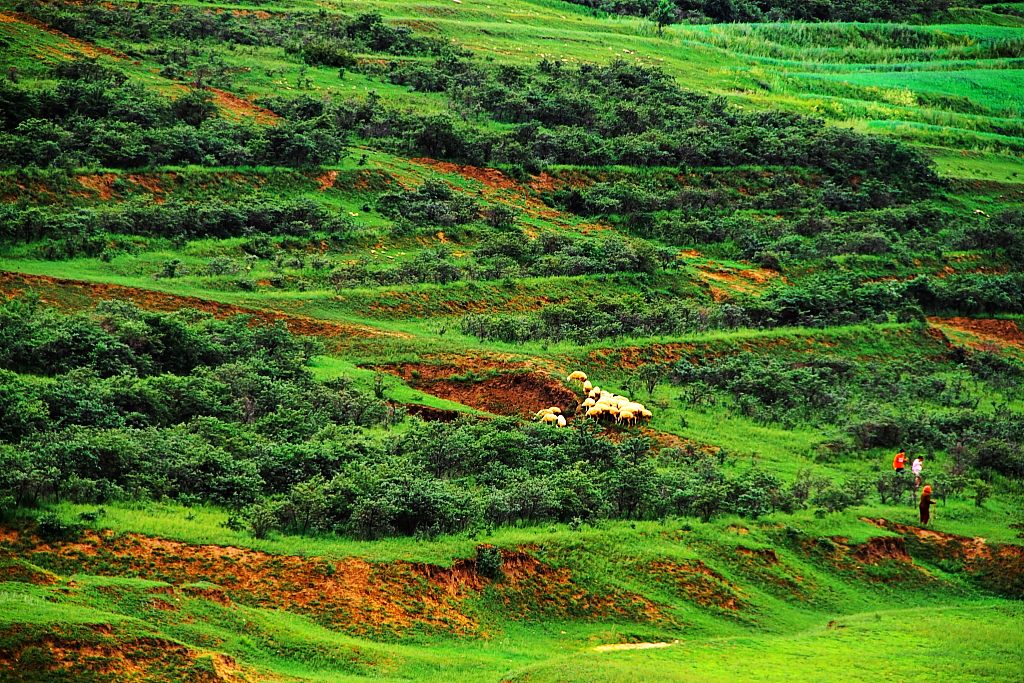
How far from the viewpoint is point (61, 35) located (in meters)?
56.8

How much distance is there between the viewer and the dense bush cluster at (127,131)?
43.8 metres

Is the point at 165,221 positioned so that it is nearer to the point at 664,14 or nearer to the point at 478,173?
the point at 478,173

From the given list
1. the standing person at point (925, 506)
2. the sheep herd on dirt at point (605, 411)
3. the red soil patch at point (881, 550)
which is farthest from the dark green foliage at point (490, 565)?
the standing person at point (925, 506)

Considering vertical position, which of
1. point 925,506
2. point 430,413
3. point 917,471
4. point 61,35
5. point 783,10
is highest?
point 783,10

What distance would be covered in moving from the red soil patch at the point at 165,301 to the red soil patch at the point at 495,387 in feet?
8.17

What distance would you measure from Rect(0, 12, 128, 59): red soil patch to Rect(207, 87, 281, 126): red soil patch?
5756mm

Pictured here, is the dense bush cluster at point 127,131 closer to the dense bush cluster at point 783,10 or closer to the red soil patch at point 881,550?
the red soil patch at point 881,550

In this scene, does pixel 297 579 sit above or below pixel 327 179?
below

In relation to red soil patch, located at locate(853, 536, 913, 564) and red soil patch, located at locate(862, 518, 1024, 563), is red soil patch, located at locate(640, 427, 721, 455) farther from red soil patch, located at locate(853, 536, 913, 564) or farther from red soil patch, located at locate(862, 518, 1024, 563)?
red soil patch, located at locate(853, 536, 913, 564)

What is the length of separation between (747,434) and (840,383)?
653cm

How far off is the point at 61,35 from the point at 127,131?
13926 millimetres

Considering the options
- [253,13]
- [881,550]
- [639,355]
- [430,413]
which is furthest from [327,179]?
[881,550]

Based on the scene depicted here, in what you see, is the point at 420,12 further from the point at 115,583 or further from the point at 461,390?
the point at 115,583

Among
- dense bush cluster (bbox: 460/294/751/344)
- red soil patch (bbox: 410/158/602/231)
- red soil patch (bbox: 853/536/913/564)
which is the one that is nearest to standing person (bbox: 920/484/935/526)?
red soil patch (bbox: 853/536/913/564)
